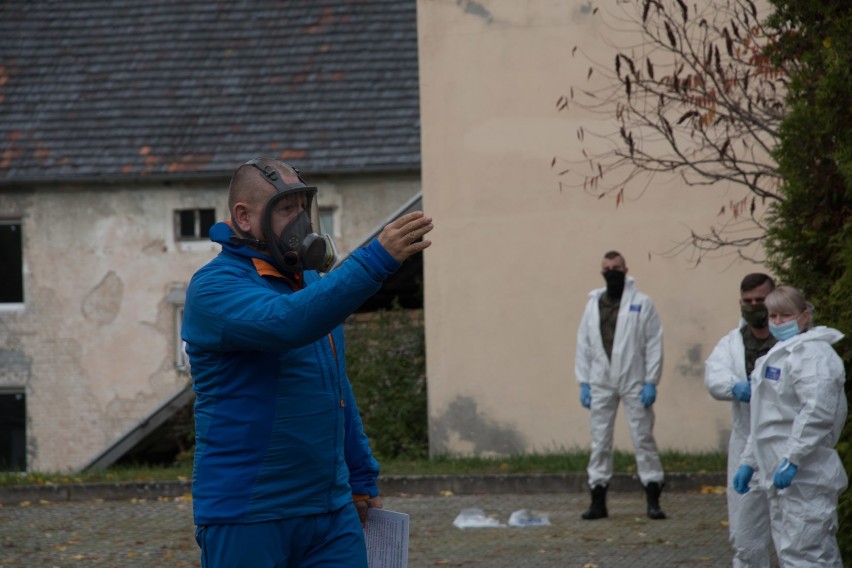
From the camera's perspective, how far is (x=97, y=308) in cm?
2297

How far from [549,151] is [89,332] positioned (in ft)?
34.3

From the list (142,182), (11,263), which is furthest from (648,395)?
(11,263)

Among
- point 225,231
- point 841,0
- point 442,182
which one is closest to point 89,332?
point 442,182

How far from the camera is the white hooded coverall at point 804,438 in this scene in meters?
6.69

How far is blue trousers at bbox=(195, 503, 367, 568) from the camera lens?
4.33 m

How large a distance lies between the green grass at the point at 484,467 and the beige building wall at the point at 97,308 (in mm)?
7636

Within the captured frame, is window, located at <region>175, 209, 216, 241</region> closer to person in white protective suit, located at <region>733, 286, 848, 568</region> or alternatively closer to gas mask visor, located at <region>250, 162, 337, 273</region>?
person in white protective suit, located at <region>733, 286, 848, 568</region>

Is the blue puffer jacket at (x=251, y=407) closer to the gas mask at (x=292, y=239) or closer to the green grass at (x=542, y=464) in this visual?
the gas mask at (x=292, y=239)

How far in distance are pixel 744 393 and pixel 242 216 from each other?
13.6 ft

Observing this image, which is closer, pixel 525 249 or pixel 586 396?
pixel 586 396

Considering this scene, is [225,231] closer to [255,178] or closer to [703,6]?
[255,178]

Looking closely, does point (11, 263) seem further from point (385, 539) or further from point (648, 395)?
point (385, 539)

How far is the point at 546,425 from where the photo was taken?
15430 millimetres

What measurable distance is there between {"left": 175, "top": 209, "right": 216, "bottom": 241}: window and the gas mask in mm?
18554
